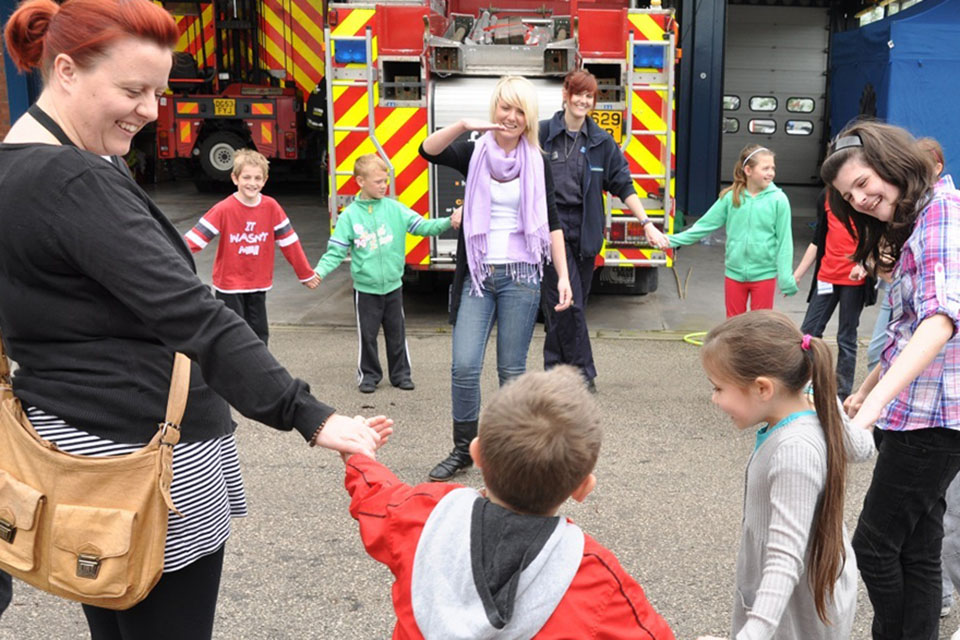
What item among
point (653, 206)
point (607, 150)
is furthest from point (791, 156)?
point (607, 150)

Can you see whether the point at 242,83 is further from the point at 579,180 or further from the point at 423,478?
the point at 423,478

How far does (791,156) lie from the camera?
15070 mm

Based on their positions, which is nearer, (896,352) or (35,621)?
(896,352)

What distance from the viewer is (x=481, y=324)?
15.0ft

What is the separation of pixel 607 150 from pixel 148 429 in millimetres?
4282

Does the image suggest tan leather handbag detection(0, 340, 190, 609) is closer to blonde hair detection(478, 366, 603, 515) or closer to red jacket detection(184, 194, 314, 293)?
blonde hair detection(478, 366, 603, 515)

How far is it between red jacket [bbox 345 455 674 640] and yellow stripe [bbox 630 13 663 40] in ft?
20.0

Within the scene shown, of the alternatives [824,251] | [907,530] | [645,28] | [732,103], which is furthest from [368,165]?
[732,103]

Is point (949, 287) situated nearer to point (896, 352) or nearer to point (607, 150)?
point (896, 352)

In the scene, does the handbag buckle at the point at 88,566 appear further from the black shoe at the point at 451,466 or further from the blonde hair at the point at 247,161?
the blonde hair at the point at 247,161

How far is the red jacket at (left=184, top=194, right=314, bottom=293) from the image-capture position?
6.04m

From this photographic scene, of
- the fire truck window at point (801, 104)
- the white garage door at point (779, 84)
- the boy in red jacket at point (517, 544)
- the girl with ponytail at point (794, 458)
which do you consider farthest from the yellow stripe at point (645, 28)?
the fire truck window at point (801, 104)

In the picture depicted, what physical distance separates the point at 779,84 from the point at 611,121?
8282 millimetres

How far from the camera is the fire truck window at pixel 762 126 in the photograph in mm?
14930
